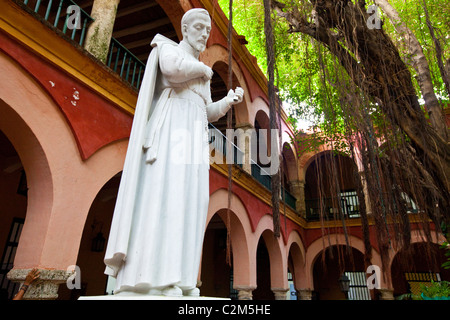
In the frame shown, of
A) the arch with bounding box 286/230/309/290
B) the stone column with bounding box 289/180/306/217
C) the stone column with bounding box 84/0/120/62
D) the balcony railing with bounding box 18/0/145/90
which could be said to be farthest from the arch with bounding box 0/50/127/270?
the stone column with bounding box 289/180/306/217

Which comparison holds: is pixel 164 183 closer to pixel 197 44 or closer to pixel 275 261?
pixel 197 44

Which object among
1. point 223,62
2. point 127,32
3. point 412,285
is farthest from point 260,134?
point 412,285

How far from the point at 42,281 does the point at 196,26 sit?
2.62 m

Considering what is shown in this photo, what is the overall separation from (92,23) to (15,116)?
A: 2.06 meters

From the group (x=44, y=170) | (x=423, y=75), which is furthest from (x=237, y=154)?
(x=44, y=170)

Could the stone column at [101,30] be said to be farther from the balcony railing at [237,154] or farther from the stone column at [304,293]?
the stone column at [304,293]

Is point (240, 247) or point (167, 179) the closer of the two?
point (167, 179)

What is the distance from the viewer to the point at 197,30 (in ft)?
6.98

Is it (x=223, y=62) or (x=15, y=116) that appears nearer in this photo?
(x=15, y=116)

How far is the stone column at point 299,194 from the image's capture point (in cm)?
1200

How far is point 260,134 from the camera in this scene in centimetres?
1112

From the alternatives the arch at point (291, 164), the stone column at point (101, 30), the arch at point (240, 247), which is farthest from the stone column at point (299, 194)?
the stone column at point (101, 30)

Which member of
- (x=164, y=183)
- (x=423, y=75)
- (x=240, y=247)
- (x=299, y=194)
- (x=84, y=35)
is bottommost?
(x=164, y=183)
